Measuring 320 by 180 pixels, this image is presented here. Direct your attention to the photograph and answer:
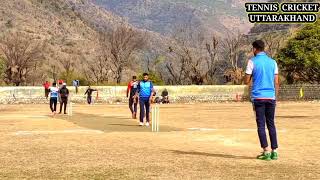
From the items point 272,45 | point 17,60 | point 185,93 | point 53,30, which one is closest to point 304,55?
point 185,93

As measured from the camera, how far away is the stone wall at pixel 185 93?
5209cm

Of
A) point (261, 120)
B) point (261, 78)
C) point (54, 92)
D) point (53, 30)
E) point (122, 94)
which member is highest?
point (53, 30)

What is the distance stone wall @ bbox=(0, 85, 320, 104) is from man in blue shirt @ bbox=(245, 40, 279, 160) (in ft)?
141

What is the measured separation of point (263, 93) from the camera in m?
9.85

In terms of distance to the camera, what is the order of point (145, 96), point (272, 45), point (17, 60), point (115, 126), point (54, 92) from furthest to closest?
point (272, 45) → point (17, 60) → point (54, 92) → point (145, 96) → point (115, 126)

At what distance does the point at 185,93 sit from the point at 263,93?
44.7 m

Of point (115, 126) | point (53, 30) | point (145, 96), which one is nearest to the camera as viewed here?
point (115, 126)

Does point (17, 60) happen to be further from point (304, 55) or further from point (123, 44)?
point (304, 55)

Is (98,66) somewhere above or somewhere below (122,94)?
above

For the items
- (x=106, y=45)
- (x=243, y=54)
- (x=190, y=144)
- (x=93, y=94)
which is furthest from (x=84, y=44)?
(x=190, y=144)

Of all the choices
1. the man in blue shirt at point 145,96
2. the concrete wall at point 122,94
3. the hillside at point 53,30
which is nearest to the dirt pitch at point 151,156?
the man in blue shirt at point 145,96

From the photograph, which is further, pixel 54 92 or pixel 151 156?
pixel 54 92

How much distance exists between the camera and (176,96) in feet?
178

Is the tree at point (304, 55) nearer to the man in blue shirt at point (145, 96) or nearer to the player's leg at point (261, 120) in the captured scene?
the man in blue shirt at point (145, 96)
